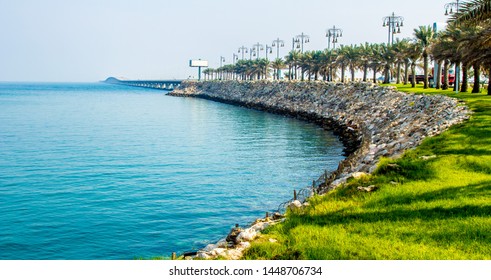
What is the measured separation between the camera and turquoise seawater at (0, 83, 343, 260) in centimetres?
1984

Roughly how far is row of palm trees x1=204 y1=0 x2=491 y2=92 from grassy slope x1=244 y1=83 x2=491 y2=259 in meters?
6.74

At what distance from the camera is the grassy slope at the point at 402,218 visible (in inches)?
425

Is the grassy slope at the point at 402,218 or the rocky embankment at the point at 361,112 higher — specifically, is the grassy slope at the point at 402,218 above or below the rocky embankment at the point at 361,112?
below

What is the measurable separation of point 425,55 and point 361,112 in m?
14.8

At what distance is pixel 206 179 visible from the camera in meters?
31.0

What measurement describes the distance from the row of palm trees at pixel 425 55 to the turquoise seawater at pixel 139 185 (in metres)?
11.4

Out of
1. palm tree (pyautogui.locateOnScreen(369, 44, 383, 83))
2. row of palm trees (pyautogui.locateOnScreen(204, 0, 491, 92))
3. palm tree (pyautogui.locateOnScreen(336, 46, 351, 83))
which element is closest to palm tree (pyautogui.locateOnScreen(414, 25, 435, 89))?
row of palm trees (pyautogui.locateOnScreen(204, 0, 491, 92))

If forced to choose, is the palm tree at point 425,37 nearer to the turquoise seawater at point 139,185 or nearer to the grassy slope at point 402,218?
the turquoise seawater at point 139,185

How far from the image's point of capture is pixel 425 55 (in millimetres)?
67062

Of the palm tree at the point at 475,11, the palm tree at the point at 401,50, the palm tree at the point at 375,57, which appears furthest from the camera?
the palm tree at the point at 375,57

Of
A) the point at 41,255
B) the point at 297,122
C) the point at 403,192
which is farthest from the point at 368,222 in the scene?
the point at 297,122

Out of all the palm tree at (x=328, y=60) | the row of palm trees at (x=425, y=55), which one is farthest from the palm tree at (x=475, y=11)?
the palm tree at (x=328, y=60)

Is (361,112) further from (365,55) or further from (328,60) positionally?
(328,60)

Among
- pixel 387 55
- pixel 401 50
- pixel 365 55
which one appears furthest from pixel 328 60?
pixel 401 50
